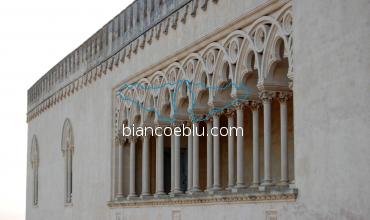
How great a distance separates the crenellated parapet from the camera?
17.3m

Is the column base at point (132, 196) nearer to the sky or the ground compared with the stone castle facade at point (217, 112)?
nearer to the ground

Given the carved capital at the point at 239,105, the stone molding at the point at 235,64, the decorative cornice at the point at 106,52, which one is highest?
the decorative cornice at the point at 106,52

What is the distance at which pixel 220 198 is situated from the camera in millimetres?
14750

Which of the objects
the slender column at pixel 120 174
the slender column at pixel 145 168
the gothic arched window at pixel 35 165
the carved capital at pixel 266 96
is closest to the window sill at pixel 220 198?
the slender column at pixel 145 168

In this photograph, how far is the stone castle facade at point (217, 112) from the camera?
35.7 feet

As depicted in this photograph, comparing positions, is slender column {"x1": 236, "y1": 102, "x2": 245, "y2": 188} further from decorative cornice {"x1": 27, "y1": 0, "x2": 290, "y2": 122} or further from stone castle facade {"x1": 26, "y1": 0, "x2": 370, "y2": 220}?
decorative cornice {"x1": 27, "y1": 0, "x2": 290, "y2": 122}

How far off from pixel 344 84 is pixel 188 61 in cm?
631

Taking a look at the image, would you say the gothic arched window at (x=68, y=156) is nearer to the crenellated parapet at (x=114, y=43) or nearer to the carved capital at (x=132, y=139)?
the crenellated parapet at (x=114, y=43)

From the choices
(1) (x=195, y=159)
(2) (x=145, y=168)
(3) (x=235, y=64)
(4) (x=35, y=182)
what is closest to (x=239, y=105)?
(3) (x=235, y=64)

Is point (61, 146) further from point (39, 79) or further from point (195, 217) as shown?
point (195, 217)

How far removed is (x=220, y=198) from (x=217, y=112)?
168cm

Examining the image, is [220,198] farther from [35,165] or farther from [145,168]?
[35,165]

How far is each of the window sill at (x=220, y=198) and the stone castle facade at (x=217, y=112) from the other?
0.12ft

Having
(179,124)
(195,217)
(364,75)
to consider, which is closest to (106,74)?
(179,124)
